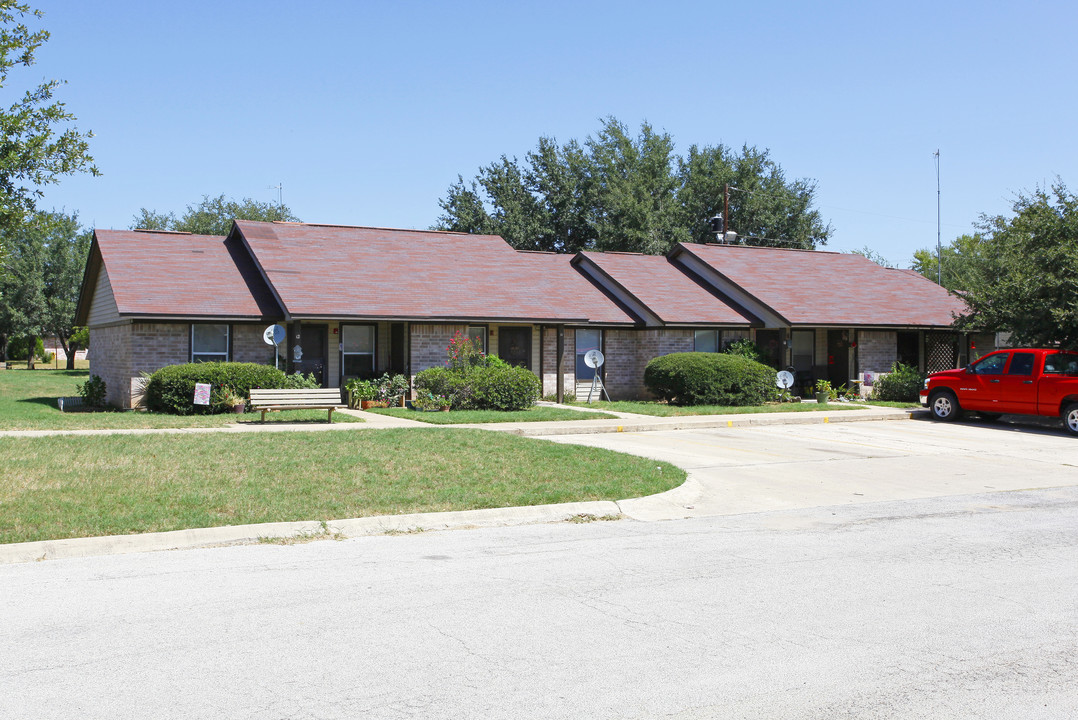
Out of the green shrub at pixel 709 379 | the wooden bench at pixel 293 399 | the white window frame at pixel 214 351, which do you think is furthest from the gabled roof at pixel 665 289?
the white window frame at pixel 214 351

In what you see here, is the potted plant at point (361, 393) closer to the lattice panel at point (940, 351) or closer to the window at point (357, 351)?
the window at point (357, 351)

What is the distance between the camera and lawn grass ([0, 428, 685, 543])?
9.20 meters

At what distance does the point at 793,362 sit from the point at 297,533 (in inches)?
927

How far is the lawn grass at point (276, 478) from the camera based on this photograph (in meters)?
9.20

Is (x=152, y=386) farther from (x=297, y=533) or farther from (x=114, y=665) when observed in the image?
(x=114, y=665)

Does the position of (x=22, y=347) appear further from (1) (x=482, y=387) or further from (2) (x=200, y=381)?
(1) (x=482, y=387)

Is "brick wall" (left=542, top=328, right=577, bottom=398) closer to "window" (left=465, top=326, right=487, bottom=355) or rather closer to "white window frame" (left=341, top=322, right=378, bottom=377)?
"window" (left=465, top=326, right=487, bottom=355)

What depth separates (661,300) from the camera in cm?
2930

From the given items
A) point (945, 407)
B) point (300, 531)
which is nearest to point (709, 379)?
point (945, 407)

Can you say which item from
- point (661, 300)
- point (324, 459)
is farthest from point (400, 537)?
point (661, 300)

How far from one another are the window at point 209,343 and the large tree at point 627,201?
1163 inches

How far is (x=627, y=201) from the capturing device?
50969mm

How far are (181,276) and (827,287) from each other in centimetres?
2121

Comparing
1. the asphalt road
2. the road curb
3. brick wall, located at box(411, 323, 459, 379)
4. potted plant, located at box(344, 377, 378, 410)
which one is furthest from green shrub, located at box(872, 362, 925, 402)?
the road curb
